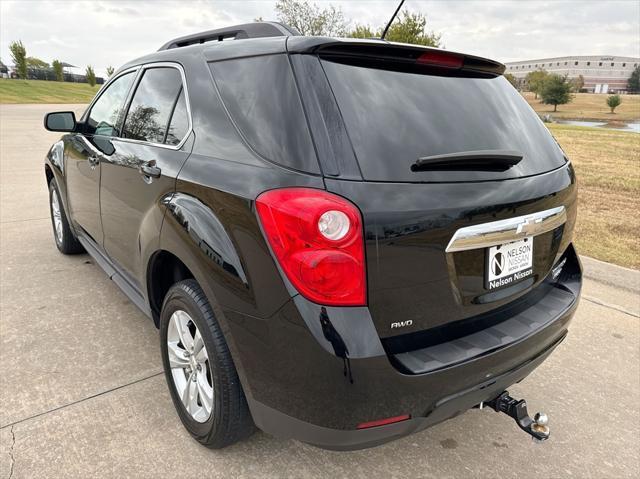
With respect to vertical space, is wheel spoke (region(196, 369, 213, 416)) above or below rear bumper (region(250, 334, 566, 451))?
below

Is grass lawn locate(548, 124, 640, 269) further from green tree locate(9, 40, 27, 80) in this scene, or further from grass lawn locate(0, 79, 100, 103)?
green tree locate(9, 40, 27, 80)

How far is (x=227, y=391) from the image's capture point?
190 cm

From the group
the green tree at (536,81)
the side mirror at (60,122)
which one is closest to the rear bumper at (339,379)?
the side mirror at (60,122)

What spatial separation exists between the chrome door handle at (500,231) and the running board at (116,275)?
1.67 metres

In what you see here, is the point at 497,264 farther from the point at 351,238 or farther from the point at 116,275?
the point at 116,275

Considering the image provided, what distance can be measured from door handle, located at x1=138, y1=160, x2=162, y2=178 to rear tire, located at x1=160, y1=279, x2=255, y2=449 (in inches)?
21.2

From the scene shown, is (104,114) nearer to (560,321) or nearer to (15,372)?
(15,372)

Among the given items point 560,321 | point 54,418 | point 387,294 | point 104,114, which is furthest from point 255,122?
point 104,114

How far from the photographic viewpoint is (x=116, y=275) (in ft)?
10.2

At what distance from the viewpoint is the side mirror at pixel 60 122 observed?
3561 millimetres

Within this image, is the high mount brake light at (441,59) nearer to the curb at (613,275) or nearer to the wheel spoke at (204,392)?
the wheel spoke at (204,392)

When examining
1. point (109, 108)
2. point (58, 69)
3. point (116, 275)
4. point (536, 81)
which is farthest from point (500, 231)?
point (536, 81)

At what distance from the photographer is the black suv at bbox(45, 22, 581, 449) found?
1.55m

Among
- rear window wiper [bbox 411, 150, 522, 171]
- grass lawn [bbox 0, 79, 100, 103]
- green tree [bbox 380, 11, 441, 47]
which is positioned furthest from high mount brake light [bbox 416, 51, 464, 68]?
grass lawn [bbox 0, 79, 100, 103]
